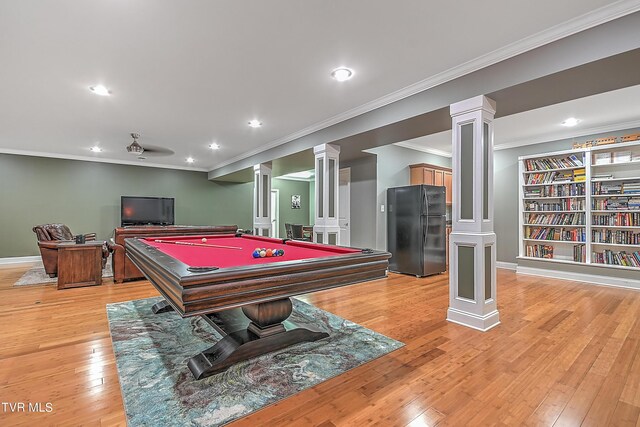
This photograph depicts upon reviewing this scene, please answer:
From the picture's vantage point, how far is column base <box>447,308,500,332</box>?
9.07ft

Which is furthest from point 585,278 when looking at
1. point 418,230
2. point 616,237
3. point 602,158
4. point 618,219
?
point 418,230

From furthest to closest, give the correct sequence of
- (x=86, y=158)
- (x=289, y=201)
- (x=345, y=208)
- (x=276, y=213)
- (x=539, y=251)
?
(x=289, y=201) < (x=276, y=213) < (x=86, y=158) < (x=345, y=208) < (x=539, y=251)

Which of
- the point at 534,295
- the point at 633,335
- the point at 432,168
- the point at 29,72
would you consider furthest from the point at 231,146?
the point at 633,335

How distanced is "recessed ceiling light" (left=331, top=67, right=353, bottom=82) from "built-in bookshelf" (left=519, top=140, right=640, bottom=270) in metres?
4.35

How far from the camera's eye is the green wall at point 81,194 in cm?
663

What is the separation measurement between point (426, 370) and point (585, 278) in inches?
177

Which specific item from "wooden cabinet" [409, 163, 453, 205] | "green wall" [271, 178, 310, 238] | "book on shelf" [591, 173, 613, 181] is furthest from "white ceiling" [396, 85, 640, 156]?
"green wall" [271, 178, 310, 238]

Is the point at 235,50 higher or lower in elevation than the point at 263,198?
higher

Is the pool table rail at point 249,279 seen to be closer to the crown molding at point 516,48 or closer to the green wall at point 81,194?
the crown molding at point 516,48

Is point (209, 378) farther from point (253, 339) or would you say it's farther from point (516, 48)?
point (516, 48)

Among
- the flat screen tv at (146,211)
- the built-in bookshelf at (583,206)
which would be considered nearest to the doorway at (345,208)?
the built-in bookshelf at (583,206)

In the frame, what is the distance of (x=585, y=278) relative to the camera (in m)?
4.84

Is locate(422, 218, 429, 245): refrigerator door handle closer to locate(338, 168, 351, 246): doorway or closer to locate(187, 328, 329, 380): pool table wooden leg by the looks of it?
locate(338, 168, 351, 246): doorway

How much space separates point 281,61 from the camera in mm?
2791
